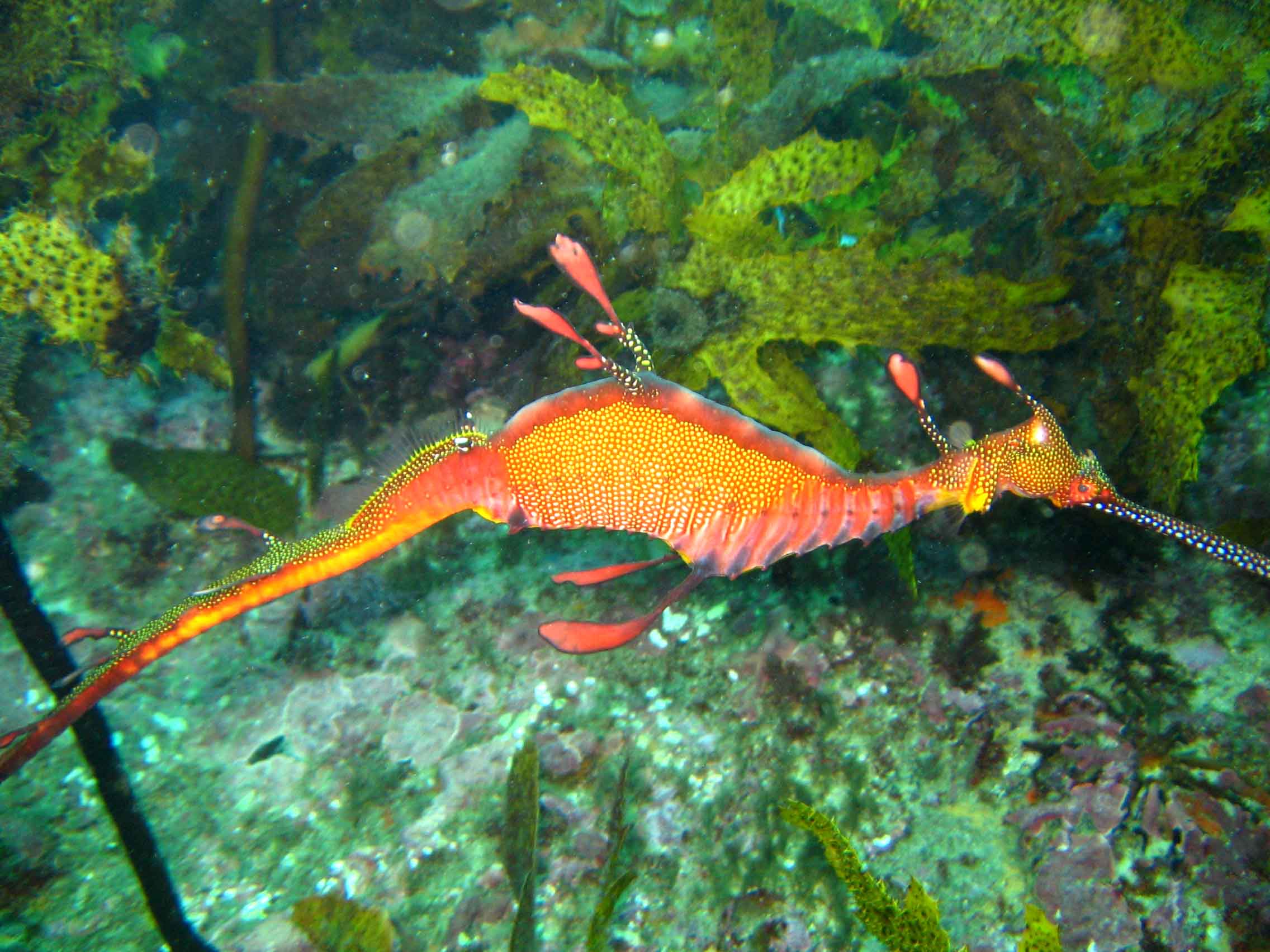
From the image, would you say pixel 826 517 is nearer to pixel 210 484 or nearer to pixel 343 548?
pixel 343 548

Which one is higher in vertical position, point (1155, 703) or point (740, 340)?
point (740, 340)

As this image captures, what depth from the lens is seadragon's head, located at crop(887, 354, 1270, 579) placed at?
2.30 metres

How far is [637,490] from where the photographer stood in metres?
2.64

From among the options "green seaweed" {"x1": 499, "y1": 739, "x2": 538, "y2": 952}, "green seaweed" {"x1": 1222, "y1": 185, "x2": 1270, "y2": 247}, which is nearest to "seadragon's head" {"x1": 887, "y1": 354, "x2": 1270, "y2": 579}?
"green seaweed" {"x1": 1222, "y1": 185, "x2": 1270, "y2": 247}

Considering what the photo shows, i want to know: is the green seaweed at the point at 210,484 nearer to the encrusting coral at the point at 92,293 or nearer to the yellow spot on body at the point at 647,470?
the encrusting coral at the point at 92,293

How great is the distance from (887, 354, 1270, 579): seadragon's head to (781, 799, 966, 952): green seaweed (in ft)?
5.11

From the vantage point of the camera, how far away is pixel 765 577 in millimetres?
4281

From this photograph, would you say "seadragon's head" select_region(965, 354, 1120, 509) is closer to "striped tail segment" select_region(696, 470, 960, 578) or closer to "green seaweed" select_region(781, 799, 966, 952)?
"striped tail segment" select_region(696, 470, 960, 578)

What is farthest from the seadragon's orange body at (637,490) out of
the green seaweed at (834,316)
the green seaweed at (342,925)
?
the green seaweed at (342,925)

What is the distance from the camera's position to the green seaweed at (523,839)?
323 centimetres

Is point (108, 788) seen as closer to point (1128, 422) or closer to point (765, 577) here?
point (765, 577)

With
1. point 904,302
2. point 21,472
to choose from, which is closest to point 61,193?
point 21,472

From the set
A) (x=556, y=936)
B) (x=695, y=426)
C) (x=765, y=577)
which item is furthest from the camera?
(x=765, y=577)

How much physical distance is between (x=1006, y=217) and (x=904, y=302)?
1.57 metres
